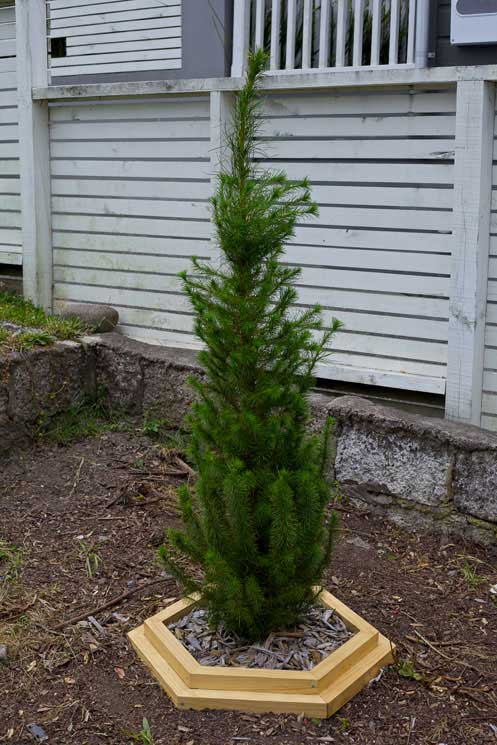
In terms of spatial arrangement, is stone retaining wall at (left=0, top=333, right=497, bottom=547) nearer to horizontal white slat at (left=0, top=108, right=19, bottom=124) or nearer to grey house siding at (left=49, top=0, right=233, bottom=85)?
grey house siding at (left=49, top=0, right=233, bottom=85)

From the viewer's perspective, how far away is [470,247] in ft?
15.6

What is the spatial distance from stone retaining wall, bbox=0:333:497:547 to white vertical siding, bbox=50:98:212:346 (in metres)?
0.38

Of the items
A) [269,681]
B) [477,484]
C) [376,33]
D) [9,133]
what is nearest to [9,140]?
[9,133]

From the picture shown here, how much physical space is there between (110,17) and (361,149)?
217cm

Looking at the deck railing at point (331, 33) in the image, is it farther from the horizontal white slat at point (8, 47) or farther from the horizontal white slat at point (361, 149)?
the horizontal white slat at point (8, 47)

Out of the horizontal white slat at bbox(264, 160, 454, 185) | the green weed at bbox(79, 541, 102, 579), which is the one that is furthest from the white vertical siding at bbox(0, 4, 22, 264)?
the green weed at bbox(79, 541, 102, 579)

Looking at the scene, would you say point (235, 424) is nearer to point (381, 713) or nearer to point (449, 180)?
point (381, 713)

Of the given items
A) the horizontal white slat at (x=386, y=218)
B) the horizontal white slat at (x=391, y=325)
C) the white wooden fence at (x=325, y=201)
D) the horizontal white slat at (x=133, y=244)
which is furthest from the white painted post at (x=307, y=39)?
the horizontal white slat at (x=391, y=325)

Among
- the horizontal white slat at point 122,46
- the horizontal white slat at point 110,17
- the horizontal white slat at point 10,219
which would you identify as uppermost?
the horizontal white slat at point 110,17

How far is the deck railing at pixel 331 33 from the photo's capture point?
16.2 feet

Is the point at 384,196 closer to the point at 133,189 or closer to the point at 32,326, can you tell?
the point at 133,189

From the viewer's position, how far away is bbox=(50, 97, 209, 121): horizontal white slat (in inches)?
231

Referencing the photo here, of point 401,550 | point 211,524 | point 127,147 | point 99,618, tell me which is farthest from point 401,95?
point 99,618

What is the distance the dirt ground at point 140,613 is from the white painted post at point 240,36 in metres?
2.36
